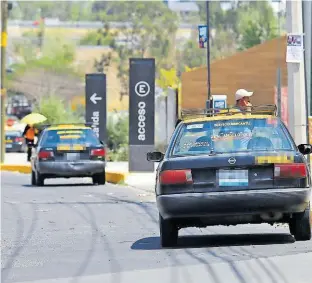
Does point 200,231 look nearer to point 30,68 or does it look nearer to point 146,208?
point 146,208

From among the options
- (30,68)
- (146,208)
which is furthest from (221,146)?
(30,68)

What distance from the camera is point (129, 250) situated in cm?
1403

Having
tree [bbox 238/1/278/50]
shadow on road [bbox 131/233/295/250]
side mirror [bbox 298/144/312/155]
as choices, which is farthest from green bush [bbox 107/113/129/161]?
tree [bbox 238/1/278/50]

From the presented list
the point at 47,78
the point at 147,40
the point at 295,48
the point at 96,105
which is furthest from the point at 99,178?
the point at 147,40

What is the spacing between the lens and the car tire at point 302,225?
45.9ft

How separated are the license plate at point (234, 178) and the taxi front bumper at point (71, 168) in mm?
15972

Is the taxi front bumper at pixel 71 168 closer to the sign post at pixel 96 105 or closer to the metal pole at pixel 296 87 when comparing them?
the sign post at pixel 96 105

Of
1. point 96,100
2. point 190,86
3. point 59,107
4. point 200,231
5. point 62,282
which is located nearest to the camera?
point 62,282

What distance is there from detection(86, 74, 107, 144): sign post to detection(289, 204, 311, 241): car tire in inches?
988

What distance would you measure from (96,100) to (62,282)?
93.7 ft

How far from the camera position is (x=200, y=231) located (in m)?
16.6

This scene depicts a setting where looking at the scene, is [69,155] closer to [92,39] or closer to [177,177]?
[177,177]

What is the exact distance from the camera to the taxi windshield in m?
14.1

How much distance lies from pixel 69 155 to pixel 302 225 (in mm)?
15999
